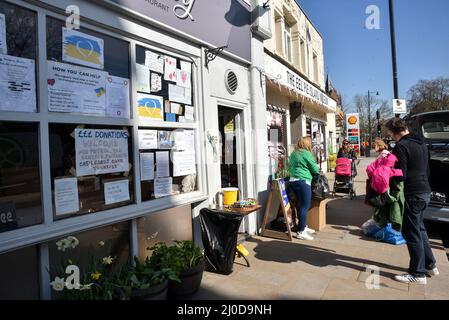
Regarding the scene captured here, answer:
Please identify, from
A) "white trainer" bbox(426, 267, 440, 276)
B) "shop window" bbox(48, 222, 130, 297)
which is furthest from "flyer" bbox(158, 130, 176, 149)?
"white trainer" bbox(426, 267, 440, 276)

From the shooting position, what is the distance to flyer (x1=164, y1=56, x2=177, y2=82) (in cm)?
399

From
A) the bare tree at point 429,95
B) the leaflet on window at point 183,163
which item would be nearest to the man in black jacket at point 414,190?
the leaflet on window at point 183,163

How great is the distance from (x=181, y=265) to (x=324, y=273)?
188 centimetres

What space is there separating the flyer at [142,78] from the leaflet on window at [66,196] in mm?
1306

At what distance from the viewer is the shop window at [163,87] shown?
3.67 metres

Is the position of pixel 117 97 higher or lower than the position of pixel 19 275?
higher

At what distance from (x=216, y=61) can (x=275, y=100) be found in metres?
4.14

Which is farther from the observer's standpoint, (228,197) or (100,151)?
(228,197)

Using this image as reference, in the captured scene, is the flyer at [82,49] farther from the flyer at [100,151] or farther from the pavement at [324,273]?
the pavement at [324,273]

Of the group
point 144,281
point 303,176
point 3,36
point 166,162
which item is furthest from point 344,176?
point 3,36

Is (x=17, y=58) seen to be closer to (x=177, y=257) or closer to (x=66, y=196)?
(x=66, y=196)

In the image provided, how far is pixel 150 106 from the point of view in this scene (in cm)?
376

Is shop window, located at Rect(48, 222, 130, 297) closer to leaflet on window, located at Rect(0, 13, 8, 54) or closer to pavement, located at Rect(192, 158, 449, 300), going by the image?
pavement, located at Rect(192, 158, 449, 300)
